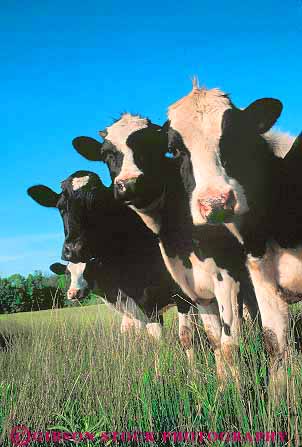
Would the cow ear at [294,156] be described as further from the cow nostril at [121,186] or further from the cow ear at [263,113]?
the cow nostril at [121,186]

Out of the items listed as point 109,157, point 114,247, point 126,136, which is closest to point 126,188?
point 109,157

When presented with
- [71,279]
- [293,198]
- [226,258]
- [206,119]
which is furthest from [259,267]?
[71,279]

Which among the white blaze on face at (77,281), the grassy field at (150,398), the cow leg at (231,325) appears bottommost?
the grassy field at (150,398)

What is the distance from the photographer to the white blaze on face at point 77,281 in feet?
26.3

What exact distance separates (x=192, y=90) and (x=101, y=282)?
3.41 metres

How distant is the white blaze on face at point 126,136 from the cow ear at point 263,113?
129cm

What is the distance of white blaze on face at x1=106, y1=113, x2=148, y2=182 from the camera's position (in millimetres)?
5800

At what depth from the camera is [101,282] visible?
8.10 m

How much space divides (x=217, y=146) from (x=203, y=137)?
0.60 ft

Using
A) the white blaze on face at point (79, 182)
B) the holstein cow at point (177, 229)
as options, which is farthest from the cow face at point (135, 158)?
the white blaze on face at point (79, 182)

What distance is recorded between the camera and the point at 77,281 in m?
8.04

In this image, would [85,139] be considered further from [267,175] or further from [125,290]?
[267,175]

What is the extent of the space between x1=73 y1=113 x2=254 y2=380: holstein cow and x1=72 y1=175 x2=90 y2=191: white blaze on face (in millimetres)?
1208

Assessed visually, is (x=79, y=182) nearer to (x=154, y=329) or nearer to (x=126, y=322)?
(x=126, y=322)
